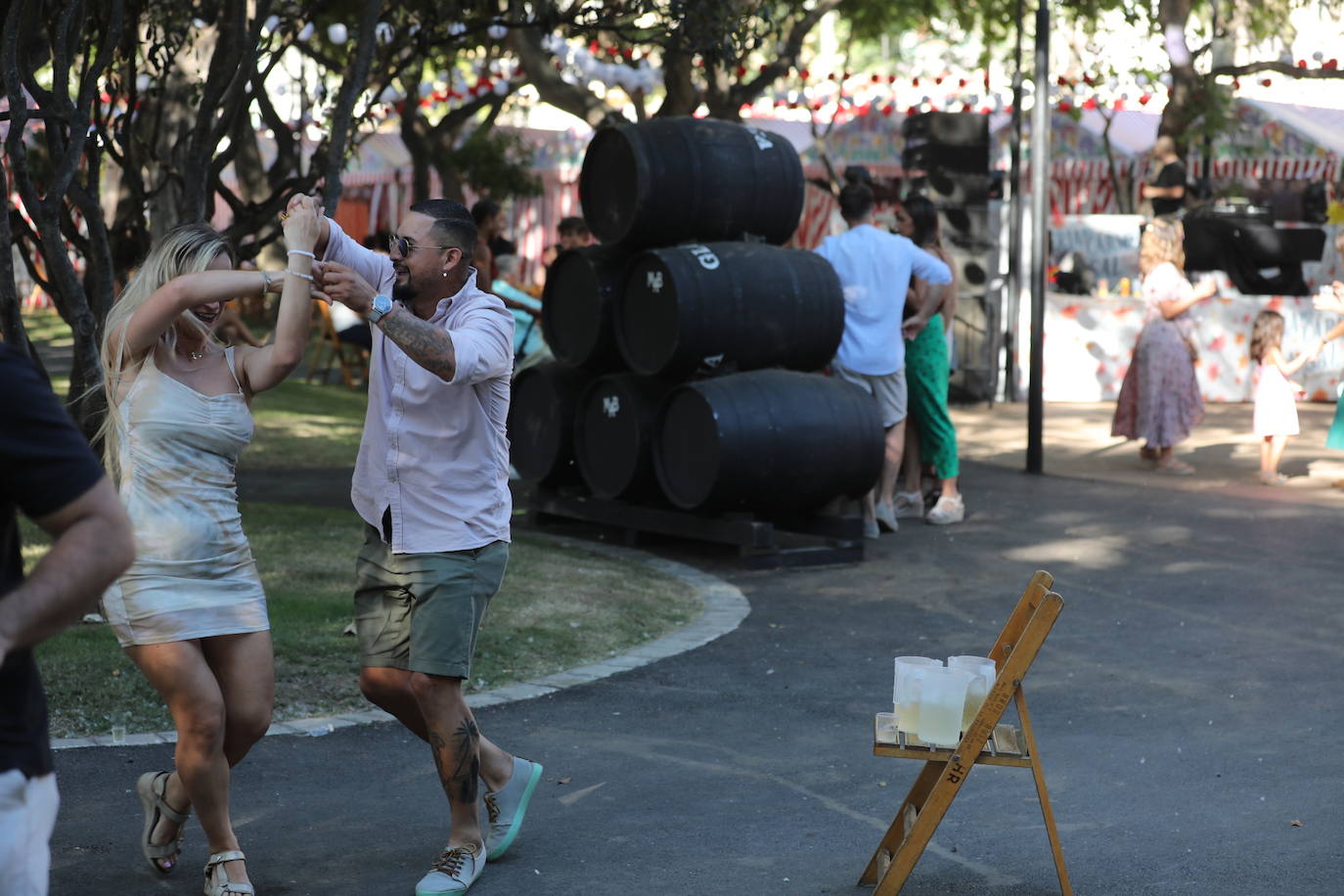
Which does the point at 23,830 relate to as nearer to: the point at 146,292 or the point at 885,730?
the point at 146,292

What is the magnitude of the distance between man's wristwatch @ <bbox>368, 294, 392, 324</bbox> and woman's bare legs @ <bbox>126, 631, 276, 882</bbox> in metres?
0.85

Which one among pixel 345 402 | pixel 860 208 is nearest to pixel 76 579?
pixel 860 208

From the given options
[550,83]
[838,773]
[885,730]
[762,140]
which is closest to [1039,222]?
[762,140]

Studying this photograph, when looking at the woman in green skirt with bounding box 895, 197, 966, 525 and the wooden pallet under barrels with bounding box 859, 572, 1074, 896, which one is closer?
the wooden pallet under barrels with bounding box 859, 572, 1074, 896

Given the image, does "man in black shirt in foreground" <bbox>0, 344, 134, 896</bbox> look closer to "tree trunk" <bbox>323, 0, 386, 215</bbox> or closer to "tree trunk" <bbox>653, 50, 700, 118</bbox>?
"tree trunk" <bbox>323, 0, 386, 215</bbox>

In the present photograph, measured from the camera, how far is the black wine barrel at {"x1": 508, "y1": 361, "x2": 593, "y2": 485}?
10008mm

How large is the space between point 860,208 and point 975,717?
6.34 metres

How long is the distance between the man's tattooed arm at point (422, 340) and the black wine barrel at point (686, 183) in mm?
5176

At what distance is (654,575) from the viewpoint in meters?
8.84

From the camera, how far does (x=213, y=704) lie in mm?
3986

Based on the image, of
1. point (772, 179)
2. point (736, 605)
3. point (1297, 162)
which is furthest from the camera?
point (1297, 162)

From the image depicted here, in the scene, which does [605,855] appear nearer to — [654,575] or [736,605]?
[736,605]

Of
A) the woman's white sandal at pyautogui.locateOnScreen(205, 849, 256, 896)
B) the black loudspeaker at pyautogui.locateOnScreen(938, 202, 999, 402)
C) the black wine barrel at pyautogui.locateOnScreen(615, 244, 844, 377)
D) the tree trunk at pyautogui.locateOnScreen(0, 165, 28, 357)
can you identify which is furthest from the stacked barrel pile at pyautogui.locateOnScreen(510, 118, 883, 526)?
the black loudspeaker at pyautogui.locateOnScreen(938, 202, 999, 402)

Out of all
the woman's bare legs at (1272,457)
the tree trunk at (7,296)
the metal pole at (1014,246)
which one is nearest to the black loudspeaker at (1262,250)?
the metal pole at (1014,246)
